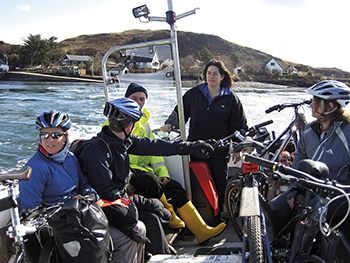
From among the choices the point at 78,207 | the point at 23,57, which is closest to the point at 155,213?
the point at 78,207

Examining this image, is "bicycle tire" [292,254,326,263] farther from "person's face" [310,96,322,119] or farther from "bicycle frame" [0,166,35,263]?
"bicycle frame" [0,166,35,263]

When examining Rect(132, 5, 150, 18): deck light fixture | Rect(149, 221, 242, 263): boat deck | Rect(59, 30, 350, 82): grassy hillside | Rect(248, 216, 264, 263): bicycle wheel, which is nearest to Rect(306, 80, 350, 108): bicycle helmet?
Rect(248, 216, 264, 263): bicycle wheel

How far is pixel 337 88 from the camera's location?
213 centimetres

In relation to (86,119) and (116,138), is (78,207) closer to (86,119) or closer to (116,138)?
(116,138)

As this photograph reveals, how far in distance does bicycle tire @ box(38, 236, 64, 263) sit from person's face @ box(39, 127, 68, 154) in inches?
21.7

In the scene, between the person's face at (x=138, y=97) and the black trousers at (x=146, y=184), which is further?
the person's face at (x=138, y=97)

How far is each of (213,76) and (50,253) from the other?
2.28 metres

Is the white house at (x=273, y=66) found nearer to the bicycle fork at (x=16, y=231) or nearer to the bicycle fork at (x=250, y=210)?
the bicycle fork at (x=250, y=210)

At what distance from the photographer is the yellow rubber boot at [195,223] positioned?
293 cm

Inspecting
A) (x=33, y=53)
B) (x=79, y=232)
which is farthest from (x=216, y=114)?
(x=33, y=53)

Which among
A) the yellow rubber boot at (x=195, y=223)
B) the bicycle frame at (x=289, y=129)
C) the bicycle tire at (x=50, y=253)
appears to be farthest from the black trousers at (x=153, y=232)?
the bicycle frame at (x=289, y=129)

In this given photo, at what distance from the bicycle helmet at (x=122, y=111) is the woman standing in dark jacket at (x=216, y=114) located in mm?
999

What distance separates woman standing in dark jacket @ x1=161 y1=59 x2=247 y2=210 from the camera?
3281 mm

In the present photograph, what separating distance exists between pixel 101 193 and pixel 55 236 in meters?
0.48
